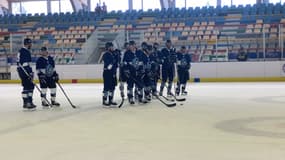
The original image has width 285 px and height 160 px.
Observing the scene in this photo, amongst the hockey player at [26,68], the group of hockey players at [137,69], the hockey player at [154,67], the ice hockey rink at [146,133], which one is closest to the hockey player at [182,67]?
the group of hockey players at [137,69]

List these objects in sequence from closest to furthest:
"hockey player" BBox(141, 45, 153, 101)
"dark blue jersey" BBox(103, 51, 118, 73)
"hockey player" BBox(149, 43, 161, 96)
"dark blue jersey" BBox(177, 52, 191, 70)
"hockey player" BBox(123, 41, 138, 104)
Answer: "dark blue jersey" BBox(103, 51, 118, 73) < "hockey player" BBox(123, 41, 138, 104) < "hockey player" BBox(141, 45, 153, 101) < "hockey player" BBox(149, 43, 161, 96) < "dark blue jersey" BBox(177, 52, 191, 70)

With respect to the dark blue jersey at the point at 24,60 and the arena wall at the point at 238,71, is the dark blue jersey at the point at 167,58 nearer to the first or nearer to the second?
the dark blue jersey at the point at 24,60

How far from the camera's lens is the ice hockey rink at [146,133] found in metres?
3.94

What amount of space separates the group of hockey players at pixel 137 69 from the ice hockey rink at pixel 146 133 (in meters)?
0.72

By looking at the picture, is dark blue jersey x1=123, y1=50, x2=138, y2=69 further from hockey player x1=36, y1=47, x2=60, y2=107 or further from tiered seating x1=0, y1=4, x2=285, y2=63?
tiered seating x1=0, y1=4, x2=285, y2=63

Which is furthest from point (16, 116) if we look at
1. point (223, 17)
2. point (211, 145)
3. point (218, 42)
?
point (223, 17)

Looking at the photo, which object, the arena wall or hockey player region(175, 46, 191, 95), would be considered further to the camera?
the arena wall

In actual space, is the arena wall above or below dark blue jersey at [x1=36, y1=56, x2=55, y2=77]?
below

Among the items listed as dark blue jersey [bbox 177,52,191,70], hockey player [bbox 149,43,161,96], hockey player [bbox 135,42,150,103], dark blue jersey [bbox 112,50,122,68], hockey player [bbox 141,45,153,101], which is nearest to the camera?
dark blue jersey [bbox 112,50,122,68]

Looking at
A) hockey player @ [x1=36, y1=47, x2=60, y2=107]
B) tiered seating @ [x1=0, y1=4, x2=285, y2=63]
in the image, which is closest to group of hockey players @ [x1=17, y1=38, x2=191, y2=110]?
hockey player @ [x1=36, y1=47, x2=60, y2=107]

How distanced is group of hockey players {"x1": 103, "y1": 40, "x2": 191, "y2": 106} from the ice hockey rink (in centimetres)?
72

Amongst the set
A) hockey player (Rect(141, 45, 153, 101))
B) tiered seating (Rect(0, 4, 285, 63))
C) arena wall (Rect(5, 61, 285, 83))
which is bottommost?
arena wall (Rect(5, 61, 285, 83))

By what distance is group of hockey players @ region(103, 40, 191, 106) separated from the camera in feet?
27.0

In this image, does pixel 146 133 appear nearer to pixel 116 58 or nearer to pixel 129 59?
pixel 116 58
